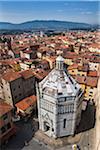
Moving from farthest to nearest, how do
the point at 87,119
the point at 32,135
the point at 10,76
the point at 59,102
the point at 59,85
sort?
the point at 10,76 → the point at 87,119 → the point at 32,135 → the point at 59,85 → the point at 59,102

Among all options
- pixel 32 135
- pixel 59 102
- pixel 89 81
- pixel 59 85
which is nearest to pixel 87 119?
pixel 89 81

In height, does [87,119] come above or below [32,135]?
above

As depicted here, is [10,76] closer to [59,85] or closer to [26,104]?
[26,104]

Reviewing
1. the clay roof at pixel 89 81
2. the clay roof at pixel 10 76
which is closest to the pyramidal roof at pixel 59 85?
the clay roof at pixel 10 76

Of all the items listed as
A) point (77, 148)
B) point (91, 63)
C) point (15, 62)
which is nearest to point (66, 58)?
point (91, 63)

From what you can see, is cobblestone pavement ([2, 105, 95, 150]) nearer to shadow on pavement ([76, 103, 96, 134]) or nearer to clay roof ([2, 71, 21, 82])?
shadow on pavement ([76, 103, 96, 134])

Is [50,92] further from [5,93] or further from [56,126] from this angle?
[5,93]
